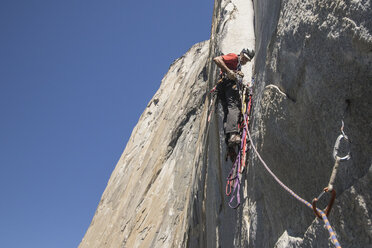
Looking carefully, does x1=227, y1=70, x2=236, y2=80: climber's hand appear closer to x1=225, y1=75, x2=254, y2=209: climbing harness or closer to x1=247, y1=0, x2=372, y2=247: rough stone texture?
x1=225, y1=75, x2=254, y2=209: climbing harness

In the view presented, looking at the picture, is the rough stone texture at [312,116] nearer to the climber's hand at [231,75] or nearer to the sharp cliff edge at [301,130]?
the sharp cliff edge at [301,130]

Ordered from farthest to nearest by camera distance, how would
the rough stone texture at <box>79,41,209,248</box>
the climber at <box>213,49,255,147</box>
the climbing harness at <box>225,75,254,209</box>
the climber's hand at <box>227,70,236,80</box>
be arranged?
the rough stone texture at <box>79,41,209,248</box> < the climber's hand at <box>227,70,236,80</box> < the climber at <box>213,49,255,147</box> < the climbing harness at <box>225,75,254,209</box>

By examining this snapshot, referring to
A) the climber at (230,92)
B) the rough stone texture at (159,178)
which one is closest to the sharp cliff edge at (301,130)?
the climber at (230,92)

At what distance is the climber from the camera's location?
585cm

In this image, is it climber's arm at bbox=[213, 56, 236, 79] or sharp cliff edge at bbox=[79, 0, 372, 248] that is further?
climber's arm at bbox=[213, 56, 236, 79]

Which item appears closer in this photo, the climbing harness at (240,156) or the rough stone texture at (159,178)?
the climbing harness at (240,156)

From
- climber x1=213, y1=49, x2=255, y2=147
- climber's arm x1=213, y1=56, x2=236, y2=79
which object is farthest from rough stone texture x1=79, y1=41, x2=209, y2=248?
climber's arm x1=213, y1=56, x2=236, y2=79

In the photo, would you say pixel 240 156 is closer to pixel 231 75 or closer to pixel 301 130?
pixel 231 75

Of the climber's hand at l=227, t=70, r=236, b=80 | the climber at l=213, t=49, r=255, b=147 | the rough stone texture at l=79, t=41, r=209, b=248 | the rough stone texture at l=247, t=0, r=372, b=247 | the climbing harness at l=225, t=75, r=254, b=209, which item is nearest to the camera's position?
the rough stone texture at l=247, t=0, r=372, b=247

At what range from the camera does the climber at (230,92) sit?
19.2 ft

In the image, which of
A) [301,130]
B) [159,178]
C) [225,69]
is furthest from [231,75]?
[159,178]

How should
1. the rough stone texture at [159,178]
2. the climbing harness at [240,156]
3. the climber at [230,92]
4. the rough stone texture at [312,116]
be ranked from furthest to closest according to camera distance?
the rough stone texture at [159,178] → the climber at [230,92] → the climbing harness at [240,156] → the rough stone texture at [312,116]

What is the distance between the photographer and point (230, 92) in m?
6.31

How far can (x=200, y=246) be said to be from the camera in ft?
27.7
